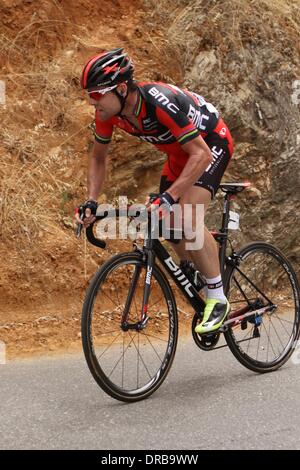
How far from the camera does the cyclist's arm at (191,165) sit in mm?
4359

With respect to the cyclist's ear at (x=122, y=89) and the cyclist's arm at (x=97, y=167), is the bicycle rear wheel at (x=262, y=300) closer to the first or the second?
the cyclist's arm at (x=97, y=167)

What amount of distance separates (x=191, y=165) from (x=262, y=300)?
1.54m

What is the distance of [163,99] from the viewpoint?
4.37 m

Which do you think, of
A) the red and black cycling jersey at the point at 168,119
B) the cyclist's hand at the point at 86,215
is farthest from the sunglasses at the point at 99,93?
the cyclist's hand at the point at 86,215

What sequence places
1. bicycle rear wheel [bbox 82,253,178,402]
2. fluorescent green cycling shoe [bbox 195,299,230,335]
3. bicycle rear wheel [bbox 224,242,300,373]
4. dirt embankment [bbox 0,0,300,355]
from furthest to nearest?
dirt embankment [bbox 0,0,300,355] → bicycle rear wheel [bbox 224,242,300,373] → fluorescent green cycling shoe [bbox 195,299,230,335] → bicycle rear wheel [bbox 82,253,178,402]

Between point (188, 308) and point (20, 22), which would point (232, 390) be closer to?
point (188, 308)

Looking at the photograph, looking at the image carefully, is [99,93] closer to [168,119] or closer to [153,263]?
[168,119]

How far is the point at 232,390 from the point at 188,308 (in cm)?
233

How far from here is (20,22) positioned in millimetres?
7980

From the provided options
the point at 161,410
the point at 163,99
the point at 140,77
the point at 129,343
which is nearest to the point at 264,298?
the point at 129,343

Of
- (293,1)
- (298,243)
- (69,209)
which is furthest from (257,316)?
(293,1)

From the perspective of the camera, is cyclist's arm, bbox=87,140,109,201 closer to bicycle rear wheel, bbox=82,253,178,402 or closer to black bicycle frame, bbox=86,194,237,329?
black bicycle frame, bbox=86,194,237,329

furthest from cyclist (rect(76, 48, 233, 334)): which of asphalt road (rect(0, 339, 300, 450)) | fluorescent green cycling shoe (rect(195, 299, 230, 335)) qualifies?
asphalt road (rect(0, 339, 300, 450))

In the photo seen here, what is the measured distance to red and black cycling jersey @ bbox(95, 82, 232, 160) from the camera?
435 centimetres
